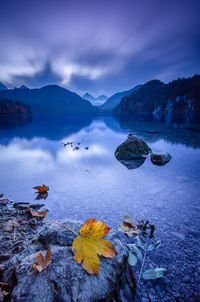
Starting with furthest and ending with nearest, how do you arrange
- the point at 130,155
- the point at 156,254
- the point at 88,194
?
the point at 130,155, the point at 88,194, the point at 156,254

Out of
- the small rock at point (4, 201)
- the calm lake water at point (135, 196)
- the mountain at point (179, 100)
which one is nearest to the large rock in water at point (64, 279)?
the calm lake water at point (135, 196)

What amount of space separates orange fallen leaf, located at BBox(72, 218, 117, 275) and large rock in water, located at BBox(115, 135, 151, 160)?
6084mm

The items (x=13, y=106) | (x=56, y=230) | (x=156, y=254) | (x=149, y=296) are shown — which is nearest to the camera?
(x=149, y=296)

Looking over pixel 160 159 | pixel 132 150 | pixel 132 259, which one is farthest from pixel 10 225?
pixel 132 150

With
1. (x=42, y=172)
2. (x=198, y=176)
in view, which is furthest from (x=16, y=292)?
(x=198, y=176)

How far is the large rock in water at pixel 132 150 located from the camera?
7.57 metres

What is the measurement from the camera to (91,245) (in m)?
1.41

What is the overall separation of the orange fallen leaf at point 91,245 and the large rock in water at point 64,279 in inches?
5.5

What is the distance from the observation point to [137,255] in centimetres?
193

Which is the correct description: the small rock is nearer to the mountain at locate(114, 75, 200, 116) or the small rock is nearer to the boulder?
the boulder

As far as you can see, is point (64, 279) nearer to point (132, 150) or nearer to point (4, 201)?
point (4, 201)

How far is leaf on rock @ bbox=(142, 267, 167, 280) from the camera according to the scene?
1.64 meters

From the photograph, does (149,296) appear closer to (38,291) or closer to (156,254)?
(156,254)

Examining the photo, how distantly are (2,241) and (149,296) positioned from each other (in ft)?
7.29
